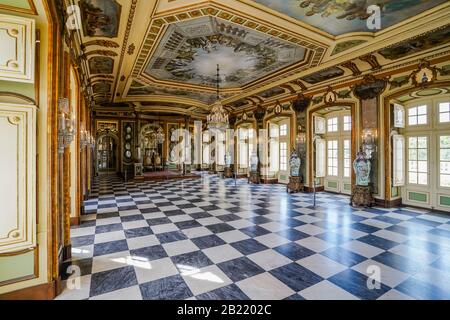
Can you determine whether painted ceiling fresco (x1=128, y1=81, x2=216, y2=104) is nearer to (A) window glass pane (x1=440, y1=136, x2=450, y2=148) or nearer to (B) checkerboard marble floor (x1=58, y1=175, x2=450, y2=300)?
(B) checkerboard marble floor (x1=58, y1=175, x2=450, y2=300)

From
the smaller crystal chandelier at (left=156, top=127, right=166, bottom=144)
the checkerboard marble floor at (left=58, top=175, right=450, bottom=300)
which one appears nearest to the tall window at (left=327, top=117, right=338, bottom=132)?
the checkerboard marble floor at (left=58, top=175, right=450, bottom=300)

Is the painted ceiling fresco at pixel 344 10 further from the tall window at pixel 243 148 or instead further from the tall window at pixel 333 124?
the tall window at pixel 243 148

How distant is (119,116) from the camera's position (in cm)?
1347

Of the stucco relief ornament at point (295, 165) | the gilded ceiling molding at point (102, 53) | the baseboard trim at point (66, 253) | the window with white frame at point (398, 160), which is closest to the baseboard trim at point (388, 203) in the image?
the window with white frame at point (398, 160)

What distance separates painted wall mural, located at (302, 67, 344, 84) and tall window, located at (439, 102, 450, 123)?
8.52 ft

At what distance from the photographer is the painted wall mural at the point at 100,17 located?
370 centimetres

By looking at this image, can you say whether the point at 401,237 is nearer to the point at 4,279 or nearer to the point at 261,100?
the point at 4,279

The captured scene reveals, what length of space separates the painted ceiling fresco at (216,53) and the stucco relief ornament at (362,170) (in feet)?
11.1

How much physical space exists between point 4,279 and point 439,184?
8.25 m

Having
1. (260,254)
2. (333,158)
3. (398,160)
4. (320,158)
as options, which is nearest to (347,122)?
(333,158)

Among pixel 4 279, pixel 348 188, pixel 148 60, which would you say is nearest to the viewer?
pixel 4 279

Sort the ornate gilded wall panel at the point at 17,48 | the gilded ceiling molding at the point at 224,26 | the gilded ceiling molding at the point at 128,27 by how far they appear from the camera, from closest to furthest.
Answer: the ornate gilded wall panel at the point at 17,48, the gilded ceiling molding at the point at 128,27, the gilded ceiling molding at the point at 224,26

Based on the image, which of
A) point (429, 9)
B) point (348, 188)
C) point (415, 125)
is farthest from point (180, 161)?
point (429, 9)

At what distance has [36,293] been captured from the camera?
208 cm
